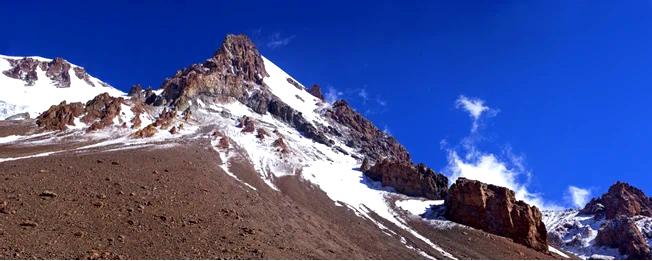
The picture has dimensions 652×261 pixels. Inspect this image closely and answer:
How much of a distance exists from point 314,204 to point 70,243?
146ft

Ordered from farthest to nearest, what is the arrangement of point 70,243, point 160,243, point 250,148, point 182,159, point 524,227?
point 250,148, point 524,227, point 182,159, point 160,243, point 70,243

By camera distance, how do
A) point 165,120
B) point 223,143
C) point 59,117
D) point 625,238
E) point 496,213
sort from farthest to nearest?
1. point 625,238
2. point 165,120
3. point 59,117
4. point 223,143
5. point 496,213

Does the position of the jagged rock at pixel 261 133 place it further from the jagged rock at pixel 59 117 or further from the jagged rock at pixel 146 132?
the jagged rock at pixel 59 117

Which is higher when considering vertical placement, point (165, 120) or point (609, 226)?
point (609, 226)

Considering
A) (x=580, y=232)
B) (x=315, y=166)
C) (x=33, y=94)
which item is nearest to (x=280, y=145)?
(x=315, y=166)

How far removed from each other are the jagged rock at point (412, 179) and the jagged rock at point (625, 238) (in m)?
38.9

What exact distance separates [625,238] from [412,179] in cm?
4807

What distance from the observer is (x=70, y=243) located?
34.6 m

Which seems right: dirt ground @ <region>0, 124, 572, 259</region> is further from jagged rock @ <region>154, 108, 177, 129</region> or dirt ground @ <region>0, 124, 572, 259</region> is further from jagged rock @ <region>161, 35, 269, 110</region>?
jagged rock @ <region>161, 35, 269, 110</region>

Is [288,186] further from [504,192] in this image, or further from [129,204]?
[129,204]

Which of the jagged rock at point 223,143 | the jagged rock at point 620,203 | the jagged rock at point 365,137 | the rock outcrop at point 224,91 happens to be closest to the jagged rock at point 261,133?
the jagged rock at point 223,143

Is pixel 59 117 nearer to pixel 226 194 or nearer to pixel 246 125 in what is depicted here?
pixel 246 125

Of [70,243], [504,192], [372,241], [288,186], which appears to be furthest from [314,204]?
[70,243]

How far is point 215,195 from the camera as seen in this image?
191 feet
